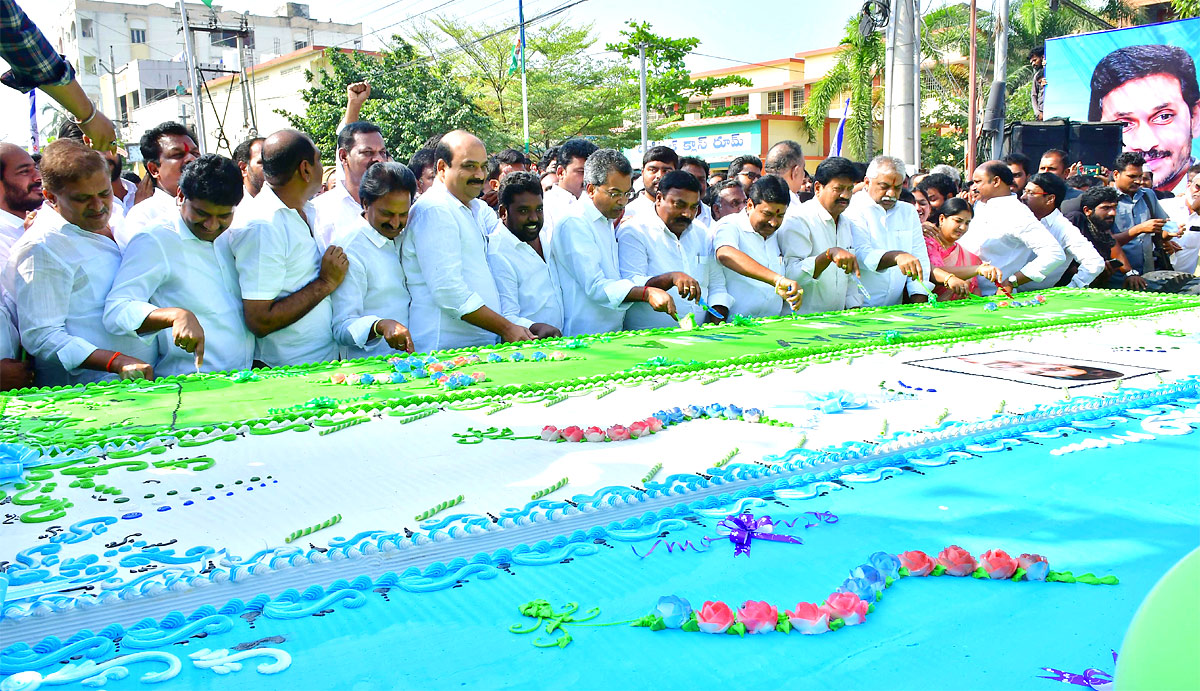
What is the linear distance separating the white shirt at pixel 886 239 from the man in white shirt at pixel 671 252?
1070 mm

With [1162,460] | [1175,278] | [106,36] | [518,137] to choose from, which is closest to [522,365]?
→ [1162,460]

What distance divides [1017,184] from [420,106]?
56.3ft

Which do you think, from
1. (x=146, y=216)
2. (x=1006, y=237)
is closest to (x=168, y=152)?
(x=146, y=216)

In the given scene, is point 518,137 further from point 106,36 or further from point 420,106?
point 106,36

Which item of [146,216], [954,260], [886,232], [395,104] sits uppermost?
[395,104]

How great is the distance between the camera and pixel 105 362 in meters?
3.41

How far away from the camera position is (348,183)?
16.0 ft

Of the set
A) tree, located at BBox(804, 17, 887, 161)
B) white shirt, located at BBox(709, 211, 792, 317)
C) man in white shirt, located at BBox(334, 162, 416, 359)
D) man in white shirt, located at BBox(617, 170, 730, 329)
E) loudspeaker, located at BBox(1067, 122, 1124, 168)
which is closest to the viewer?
man in white shirt, located at BBox(334, 162, 416, 359)

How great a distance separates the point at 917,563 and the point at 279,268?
3003mm

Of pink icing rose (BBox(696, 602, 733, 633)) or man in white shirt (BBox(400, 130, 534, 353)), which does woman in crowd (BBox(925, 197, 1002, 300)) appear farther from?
pink icing rose (BBox(696, 602, 733, 633))

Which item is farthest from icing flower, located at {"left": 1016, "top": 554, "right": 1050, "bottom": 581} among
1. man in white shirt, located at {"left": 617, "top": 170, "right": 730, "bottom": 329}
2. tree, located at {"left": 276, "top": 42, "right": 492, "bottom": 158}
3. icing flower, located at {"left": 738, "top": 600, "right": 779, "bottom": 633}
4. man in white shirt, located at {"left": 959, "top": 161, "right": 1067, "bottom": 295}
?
tree, located at {"left": 276, "top": 42, "right": 492, "bottom": 158}

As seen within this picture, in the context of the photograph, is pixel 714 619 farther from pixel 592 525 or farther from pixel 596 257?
pixel 596 257

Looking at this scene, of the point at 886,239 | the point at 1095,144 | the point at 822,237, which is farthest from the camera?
the point at 1095,144

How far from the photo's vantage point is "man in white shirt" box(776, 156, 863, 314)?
5.58m
